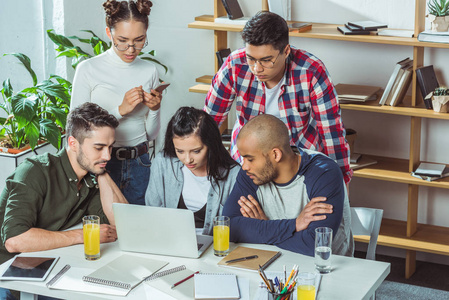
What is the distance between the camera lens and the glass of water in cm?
246

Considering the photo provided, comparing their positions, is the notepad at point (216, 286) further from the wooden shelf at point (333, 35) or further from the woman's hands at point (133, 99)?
the wooden shelf at point (333, 35)

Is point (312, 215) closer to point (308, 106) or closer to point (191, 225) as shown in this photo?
point (191, 225)

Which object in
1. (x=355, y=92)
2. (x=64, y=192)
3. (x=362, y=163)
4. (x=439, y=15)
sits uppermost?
(x=439, y=15)

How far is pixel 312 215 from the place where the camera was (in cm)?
265

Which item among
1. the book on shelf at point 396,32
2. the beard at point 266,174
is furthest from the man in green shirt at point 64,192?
the book on shelf at point 396,32

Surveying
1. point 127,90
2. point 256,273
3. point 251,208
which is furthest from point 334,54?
point 256,273

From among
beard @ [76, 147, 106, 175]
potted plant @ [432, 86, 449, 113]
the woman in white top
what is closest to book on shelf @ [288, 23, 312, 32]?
potted plant @ [432, 86, 449, 113]

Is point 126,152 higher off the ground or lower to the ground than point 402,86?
lower

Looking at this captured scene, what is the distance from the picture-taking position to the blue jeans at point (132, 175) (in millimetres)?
3273

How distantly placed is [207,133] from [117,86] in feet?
1.76

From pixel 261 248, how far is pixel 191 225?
31 cm

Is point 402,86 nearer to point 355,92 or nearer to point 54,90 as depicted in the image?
point 355,92

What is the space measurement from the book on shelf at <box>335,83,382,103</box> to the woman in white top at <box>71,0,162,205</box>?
1.14 m

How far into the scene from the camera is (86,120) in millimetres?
2926
